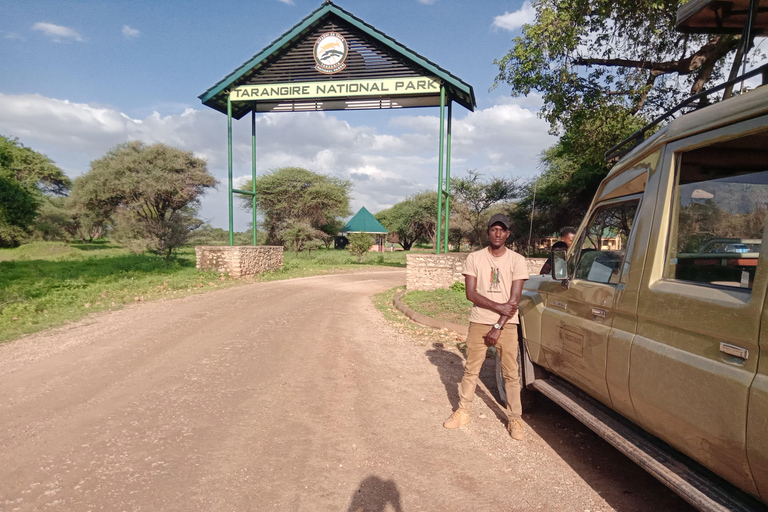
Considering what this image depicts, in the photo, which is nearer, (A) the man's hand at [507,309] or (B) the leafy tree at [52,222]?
(A) the man's hand at [507,309]

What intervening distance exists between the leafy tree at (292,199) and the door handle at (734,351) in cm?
3465

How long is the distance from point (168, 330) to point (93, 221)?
29927 mm

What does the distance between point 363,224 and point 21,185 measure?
2747cm

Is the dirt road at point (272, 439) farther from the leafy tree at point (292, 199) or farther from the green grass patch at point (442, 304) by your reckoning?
the leafy tree at point (292, 199)

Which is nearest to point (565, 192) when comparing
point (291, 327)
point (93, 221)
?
point (291, 327)

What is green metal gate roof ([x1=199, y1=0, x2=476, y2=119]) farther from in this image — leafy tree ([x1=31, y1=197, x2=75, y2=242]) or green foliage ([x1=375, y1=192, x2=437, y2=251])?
green foliage ([x1=375, y1=192, x2=437, y2=251])

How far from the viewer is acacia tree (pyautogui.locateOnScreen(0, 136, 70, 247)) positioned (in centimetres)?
2552

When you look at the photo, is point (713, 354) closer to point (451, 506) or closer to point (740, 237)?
point (740, 237)

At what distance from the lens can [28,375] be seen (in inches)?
199

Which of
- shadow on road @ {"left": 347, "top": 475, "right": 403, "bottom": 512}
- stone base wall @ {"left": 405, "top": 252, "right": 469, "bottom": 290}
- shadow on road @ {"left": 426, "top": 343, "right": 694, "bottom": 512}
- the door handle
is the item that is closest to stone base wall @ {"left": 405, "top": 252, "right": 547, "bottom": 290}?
stone base wall @ {"left": 405, "top": 252, "right": 469, "bottom": 290}

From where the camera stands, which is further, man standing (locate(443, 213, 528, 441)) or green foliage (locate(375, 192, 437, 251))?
green foliage (locate(375, 192, 437, 251))

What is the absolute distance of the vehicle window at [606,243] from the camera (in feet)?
9.91

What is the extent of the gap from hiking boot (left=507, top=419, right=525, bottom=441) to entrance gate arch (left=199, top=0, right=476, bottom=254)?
969cm

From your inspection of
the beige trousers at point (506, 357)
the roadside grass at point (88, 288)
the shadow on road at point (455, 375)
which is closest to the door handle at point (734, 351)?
the beige trousers at point (506, 357)
